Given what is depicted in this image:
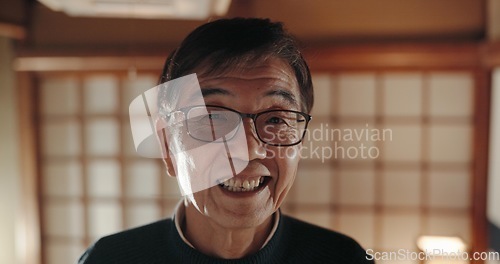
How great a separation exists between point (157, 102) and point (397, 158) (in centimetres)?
69

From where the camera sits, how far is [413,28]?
2.60 ft

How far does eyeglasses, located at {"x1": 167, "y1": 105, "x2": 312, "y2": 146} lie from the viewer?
1.29 ft

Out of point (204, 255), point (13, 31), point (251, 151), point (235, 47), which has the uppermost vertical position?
point (13, 31)

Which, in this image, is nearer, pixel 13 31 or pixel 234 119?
pixel 234 119

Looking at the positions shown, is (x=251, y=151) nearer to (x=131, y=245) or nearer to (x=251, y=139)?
(x=251, y=139)

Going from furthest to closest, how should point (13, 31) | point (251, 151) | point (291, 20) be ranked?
point (13, 31), point (291, 20), point (251, 151)

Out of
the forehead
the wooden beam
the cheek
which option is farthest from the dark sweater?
the wooden beam

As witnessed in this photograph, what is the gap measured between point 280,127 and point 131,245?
0.28m

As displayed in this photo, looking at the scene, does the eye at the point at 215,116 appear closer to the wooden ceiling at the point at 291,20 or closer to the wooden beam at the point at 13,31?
the wooden ceiling at the point at 291,20

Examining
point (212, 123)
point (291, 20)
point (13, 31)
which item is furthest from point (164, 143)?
point (13, 31)

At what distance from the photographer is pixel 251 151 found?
0.39 meters

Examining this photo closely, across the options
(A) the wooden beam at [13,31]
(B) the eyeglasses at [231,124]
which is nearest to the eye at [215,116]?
(B) the eyeglasses at [231,124]

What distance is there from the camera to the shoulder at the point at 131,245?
0.51 m

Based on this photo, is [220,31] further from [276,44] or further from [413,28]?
[413,28]
